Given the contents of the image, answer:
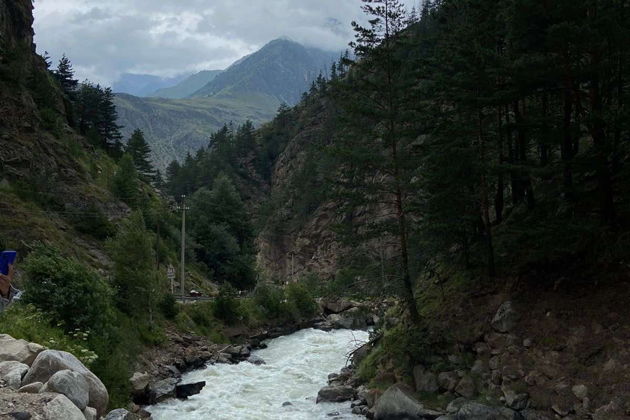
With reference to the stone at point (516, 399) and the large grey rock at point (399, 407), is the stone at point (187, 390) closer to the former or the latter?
the large grey rock at point (399, 407)

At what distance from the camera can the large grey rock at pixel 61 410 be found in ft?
31.6

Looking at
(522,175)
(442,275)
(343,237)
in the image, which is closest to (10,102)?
(343,237)

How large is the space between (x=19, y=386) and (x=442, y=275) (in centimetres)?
2017

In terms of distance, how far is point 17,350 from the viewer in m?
12.7

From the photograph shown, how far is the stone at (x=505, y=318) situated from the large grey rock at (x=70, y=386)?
585 inches

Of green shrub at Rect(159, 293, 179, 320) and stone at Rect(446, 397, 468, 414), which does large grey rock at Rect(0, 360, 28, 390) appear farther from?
green shrub at Rect(159, 293, 179, 320)

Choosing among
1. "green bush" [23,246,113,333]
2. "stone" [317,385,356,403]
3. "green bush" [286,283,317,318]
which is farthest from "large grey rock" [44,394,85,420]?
"green bush" [286,283,317,318]

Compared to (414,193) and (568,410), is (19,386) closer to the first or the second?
(568,410)

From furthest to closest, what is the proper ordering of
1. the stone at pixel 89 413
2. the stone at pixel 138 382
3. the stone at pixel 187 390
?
the stone at pixel 187 390 → the stone at pixel 138 382 → the stone at pixel 89 413

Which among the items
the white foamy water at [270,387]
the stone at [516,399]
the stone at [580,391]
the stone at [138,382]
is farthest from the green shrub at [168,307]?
the stone at [580,391]

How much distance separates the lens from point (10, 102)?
47.9 metres

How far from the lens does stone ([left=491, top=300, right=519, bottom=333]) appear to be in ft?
64.3

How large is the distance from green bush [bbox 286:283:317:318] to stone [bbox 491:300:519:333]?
36419 mm

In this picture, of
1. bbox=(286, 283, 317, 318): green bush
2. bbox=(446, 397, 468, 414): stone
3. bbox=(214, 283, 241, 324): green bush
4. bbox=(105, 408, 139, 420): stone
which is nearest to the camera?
bbox=(105, 408, 139, 420): stone
